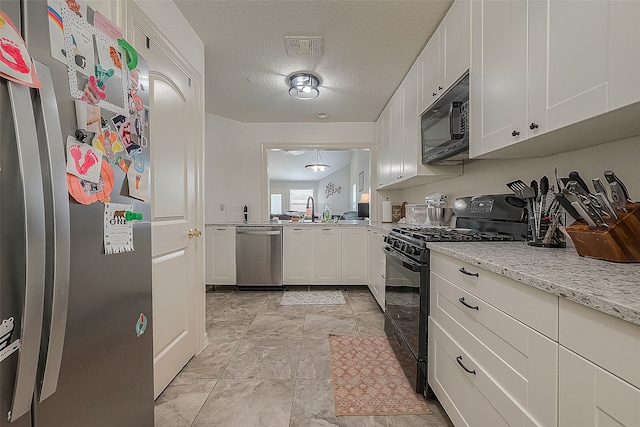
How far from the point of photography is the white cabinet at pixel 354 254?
3.69 m

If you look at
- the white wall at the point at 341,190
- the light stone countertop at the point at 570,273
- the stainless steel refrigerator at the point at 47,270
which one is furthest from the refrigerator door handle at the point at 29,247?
the white wall at the point at 341,190

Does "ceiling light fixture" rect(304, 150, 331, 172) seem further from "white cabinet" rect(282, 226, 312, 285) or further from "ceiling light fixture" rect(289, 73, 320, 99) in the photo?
"ceiling light fixture" rect(289, 73, 320, 99)

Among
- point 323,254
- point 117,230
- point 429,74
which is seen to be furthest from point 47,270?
point 323,254

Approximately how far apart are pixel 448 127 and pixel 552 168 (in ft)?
2.07

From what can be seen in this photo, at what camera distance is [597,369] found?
61cm

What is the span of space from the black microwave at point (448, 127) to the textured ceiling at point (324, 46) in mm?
567

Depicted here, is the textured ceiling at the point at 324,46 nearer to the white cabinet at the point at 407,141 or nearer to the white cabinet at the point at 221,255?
the white cabinet at the point at 407,141

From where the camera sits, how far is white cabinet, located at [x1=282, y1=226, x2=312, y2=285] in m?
3.70

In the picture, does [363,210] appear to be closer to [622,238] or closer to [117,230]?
[622,238]

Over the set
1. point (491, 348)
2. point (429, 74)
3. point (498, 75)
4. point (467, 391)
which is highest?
point (429, 74)

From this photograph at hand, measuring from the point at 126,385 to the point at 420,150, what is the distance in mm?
2332

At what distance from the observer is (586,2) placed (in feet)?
2.84

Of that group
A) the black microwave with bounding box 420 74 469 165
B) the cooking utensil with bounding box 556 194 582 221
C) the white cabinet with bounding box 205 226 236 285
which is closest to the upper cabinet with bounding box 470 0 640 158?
the black microwave with bounding box 420 74 469 165

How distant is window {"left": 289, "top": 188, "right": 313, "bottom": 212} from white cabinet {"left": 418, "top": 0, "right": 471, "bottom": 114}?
31.2 ft
